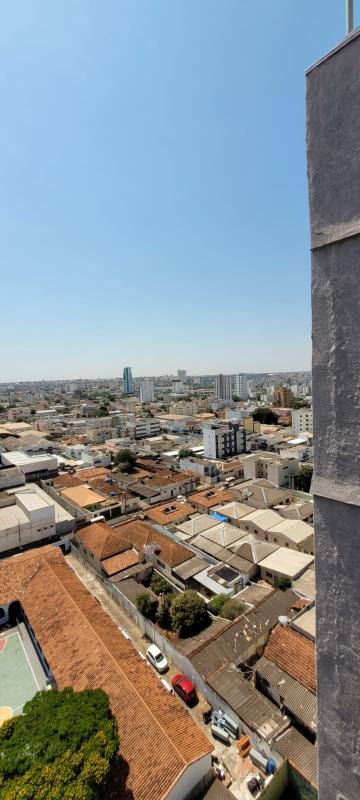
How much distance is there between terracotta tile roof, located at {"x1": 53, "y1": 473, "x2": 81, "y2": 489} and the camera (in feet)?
72.2

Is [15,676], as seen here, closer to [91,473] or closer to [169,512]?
[169,512]

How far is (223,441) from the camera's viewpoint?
29.4 meters

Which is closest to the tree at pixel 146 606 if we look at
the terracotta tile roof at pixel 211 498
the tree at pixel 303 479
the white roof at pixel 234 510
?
the white roof at pixel 234 510

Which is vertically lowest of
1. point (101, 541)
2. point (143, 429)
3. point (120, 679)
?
point (101, 541)

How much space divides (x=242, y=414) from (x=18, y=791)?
47.2m

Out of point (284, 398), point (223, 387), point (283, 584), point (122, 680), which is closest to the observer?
point (122, 680)

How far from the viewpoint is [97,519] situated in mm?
16641

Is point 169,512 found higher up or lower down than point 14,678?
higher up

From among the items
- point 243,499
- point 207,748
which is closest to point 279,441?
point 243,499

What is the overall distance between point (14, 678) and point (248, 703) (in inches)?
243

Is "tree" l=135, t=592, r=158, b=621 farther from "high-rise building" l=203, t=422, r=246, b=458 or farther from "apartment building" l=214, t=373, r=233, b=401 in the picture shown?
"apartment building" l=214, t=373, r=233, b=401

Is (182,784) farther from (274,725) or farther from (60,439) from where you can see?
(60,439)

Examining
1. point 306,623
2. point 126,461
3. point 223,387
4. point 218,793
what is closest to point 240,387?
point 223,387

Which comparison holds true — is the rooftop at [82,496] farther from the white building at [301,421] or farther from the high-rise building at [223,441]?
the white building at [301,421]
